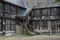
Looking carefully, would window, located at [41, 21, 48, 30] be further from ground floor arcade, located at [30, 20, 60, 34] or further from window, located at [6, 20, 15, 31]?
window, located at [6, 20, 15, 31]

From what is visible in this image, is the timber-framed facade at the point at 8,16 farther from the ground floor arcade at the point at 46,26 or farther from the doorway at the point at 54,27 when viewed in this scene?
the doorway at the point at 54,27

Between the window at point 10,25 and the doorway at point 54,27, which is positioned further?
the doorway at point 54,27

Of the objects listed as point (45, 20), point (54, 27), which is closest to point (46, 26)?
point (45, 20)

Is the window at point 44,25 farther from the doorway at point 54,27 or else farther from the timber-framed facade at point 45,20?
the doorway at point 54,27

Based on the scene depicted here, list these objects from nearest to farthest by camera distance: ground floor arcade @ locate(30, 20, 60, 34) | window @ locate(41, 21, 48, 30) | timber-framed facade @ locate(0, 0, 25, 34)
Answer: timber-framed facade @ locate(0, 0, 25, 34), ground floor arcade @ locate(30, 20, 60, 34), window @ locate(41, 21, 48, 30)

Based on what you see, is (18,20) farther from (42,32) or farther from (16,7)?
(42,32)

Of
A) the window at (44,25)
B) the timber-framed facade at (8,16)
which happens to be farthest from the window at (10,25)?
the window at (44,25)

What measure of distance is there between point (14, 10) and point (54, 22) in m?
8.42

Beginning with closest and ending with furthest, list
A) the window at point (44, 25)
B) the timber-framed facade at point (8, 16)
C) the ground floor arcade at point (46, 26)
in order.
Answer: the timber-framed facade at point (8, 16) < the ground floor arcade at point (46, 26) < the window at point (44, 25)

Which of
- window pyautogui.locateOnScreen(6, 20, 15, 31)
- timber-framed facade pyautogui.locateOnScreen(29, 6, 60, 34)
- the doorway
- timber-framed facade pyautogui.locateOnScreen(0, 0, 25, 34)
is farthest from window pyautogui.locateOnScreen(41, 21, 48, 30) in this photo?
window pyautogui.locateOnScreen(6, 20, 15, 31)

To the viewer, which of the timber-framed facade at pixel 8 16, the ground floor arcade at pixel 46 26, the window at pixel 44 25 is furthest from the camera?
the window at pixel 44 25

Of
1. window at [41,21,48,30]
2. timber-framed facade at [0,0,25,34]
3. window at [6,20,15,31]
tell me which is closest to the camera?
timber-framed facade at [0,0,25,34]

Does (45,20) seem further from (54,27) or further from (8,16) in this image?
(8,16)

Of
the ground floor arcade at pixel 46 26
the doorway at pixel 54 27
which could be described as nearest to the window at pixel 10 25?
the ground floor arcade at pixel 46 26
